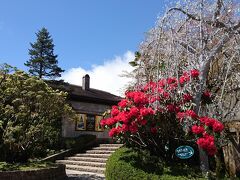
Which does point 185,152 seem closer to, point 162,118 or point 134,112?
point 162,118

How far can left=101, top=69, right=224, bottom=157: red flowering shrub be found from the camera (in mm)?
7422

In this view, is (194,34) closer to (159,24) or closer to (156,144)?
(159,24)

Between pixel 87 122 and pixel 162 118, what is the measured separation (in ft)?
52.7

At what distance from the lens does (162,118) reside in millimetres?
8680

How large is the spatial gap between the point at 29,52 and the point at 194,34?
3209 cm

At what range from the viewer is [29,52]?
37594mm

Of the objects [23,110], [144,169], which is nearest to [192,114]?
[144,169]

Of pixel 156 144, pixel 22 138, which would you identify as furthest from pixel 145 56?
pixel 22 138

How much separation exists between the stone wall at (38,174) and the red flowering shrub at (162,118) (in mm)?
3278

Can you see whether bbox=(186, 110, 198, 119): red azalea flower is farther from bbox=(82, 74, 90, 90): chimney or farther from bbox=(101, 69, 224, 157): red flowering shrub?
bbox=(82, 74, 90, 90): chimney

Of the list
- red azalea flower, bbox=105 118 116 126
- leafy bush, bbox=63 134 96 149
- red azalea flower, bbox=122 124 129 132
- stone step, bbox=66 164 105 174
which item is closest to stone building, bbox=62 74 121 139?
leafy bush, bbox=63 134 96 149

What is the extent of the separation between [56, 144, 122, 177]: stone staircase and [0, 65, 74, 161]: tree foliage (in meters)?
2.95

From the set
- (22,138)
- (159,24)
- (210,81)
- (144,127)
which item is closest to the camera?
(159,24)

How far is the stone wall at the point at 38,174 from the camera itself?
1002cm
